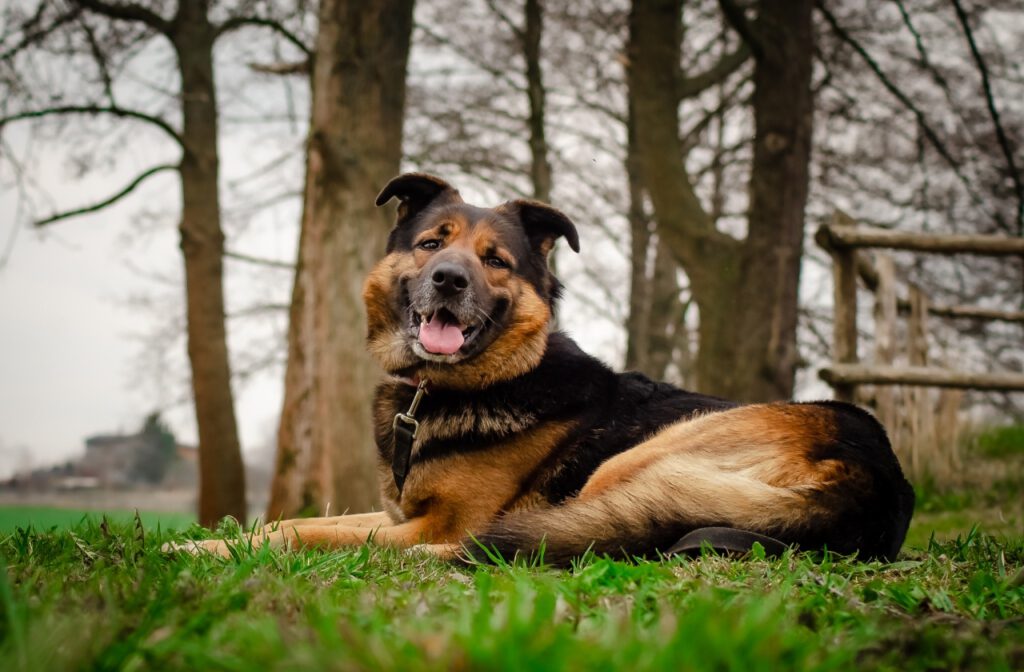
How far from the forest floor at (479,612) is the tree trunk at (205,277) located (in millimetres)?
7431

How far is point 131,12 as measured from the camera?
33.8ft

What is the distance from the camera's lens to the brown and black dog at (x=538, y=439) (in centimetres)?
301

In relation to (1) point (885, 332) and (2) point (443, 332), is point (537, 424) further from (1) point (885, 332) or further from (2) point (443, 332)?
(1) point (885, 332)

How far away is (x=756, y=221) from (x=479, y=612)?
696 centimetres

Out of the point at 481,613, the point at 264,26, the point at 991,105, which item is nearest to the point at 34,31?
the point at 264,26

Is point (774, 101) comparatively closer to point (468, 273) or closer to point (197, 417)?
point (468, 273)

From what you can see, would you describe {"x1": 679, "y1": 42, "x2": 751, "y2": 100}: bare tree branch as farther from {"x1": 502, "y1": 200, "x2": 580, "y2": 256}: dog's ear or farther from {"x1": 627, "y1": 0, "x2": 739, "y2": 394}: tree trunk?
{"x1": 502, "y1": 200, "x2": 580, "y2": 256}: dog's ear

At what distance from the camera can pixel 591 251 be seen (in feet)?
51.8

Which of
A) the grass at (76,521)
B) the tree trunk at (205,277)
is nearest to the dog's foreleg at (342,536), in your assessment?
the grass at (76,521)

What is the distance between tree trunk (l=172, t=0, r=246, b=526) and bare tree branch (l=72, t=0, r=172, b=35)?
0.21 metres

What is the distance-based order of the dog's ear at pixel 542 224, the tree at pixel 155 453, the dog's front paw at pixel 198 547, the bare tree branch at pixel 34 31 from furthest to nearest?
the tree at pixel 155 453 < the bare tree branch at pixel 34 31 < the dog's ear at pixel 542 224 < the dog's front paw at pixel 198 547

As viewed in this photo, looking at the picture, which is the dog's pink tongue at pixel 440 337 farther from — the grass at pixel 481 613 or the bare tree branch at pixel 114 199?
the bare tree branch at pixel 114 199

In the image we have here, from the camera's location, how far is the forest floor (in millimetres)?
1380

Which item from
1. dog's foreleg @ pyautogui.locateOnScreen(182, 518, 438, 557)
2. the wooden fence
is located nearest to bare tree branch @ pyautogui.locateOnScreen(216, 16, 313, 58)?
the wooden fence
